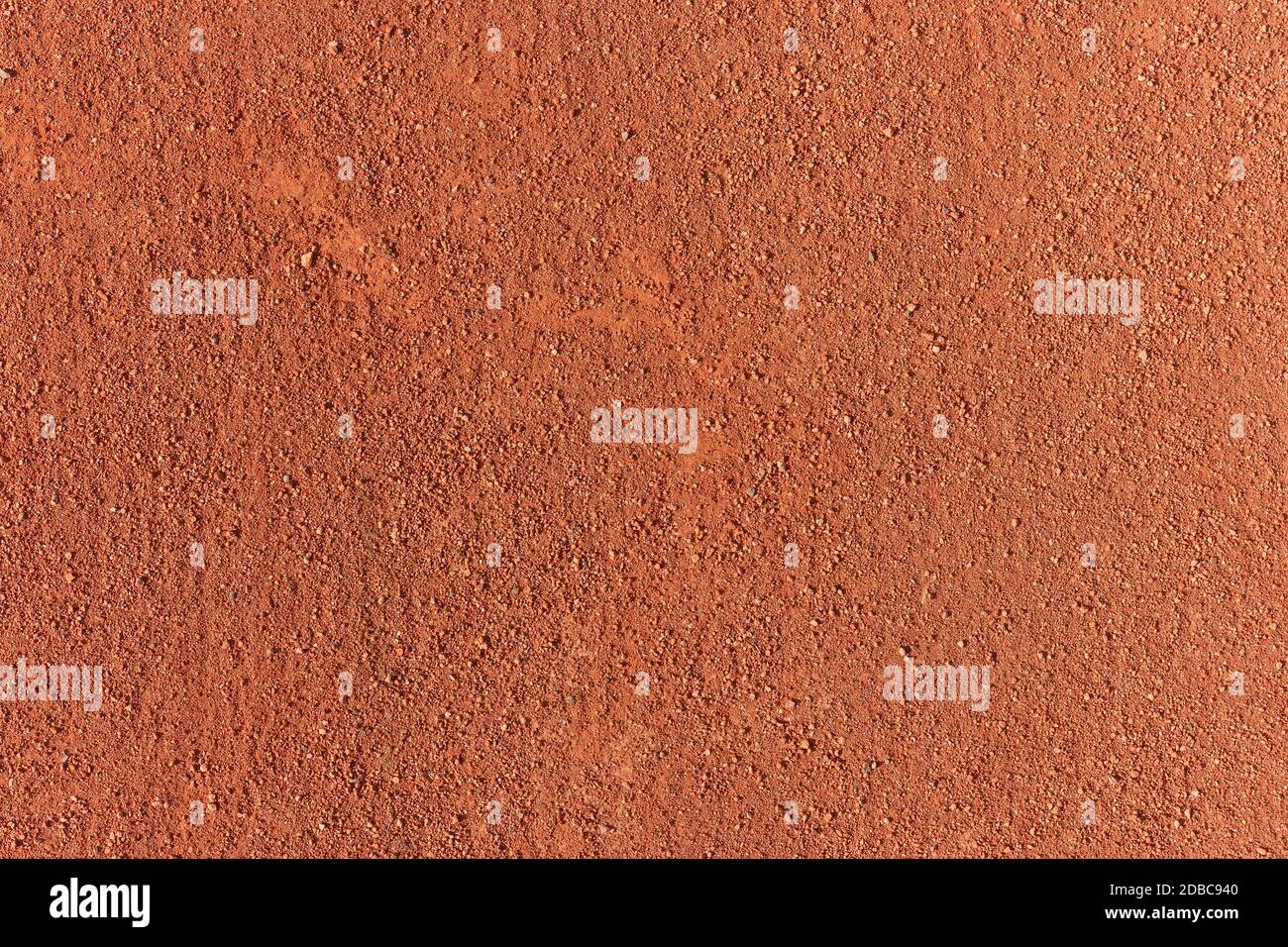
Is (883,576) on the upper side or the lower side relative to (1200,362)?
lower

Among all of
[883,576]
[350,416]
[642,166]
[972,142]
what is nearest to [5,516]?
[350,416]

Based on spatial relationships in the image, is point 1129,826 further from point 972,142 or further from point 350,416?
point 350,416

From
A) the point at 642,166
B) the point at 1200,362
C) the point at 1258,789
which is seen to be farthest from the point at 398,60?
the point at 1258,789

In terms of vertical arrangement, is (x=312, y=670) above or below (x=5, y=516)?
below

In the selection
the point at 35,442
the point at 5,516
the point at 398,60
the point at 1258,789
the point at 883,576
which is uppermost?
the point at 398,60
